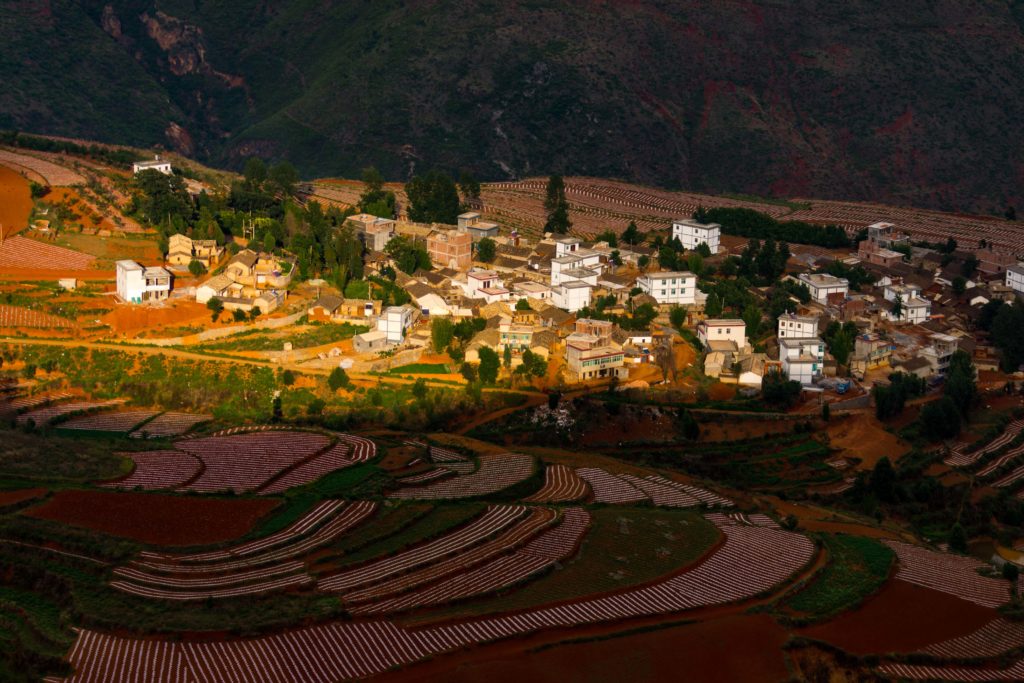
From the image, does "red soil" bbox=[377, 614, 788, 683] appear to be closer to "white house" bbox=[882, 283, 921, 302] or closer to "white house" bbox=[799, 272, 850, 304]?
"white house" bbox=[799, 272, 850, 304]

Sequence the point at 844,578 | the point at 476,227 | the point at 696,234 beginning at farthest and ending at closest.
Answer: the point at 696,234
the point at 476,227
the point at 844,578

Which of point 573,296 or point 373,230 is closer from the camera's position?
point 573,296

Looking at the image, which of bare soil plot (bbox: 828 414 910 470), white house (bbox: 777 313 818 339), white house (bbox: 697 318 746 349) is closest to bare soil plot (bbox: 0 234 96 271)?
white house (bbox: 697 318 746 349)

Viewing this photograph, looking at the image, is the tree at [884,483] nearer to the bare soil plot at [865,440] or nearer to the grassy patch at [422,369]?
the bare soil plot at [865,440]

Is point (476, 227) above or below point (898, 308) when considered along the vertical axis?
above

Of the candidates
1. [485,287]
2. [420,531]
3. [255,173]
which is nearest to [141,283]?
[485,287]

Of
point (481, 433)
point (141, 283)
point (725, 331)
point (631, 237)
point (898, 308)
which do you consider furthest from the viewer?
point (631, 237)

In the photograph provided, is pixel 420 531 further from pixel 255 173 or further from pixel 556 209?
pixel 556 209

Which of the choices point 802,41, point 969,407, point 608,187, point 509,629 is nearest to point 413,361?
point 969,407
